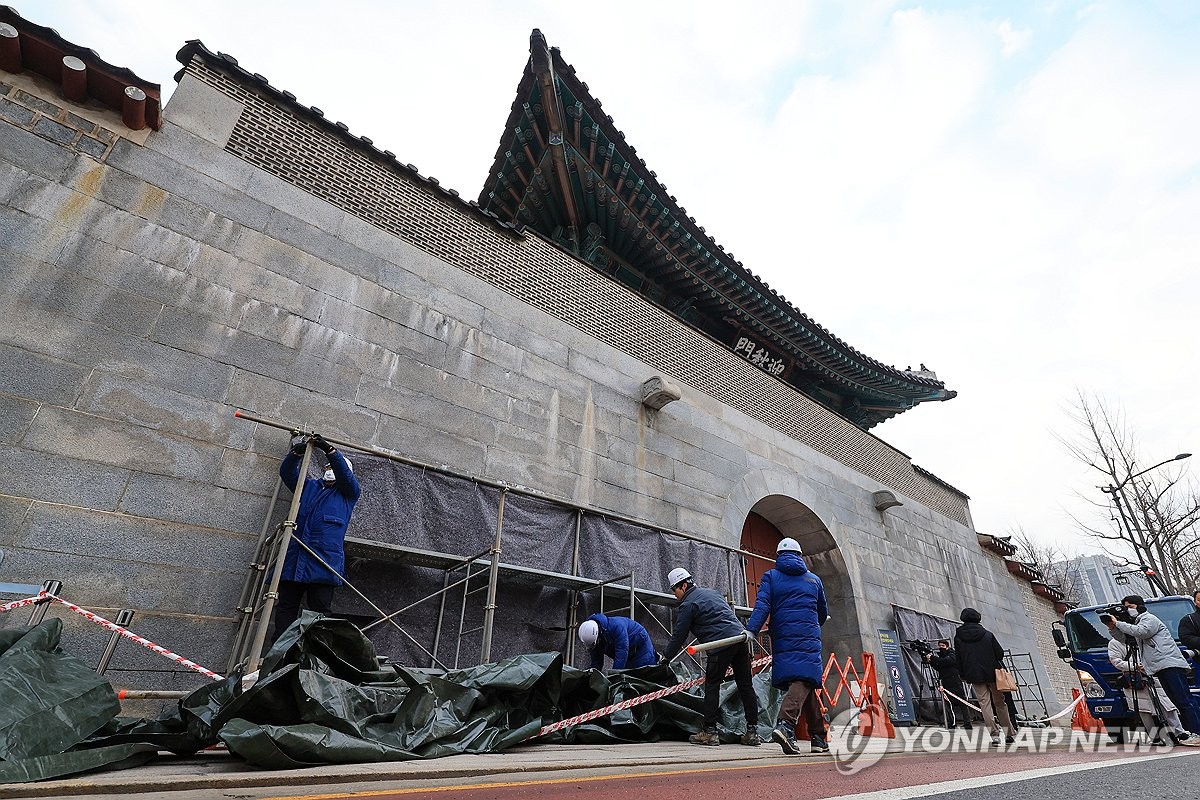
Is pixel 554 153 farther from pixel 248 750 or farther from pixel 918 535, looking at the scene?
pixel 918 535

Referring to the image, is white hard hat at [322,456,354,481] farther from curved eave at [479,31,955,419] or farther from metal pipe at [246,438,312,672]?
curved eave at [479,31,955,419]

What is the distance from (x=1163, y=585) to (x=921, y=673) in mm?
10290

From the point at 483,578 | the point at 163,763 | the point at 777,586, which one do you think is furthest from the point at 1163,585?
the point at 163,763

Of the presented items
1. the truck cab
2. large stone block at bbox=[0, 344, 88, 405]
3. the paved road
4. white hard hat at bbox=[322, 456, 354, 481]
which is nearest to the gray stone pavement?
the paved road

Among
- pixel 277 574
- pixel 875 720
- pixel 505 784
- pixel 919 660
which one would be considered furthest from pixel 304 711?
pixel 919 660

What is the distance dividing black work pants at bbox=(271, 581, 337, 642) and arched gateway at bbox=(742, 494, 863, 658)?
23.0 ft

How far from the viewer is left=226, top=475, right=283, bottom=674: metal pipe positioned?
432 centimetres

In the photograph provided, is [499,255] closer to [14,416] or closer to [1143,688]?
[14,416]

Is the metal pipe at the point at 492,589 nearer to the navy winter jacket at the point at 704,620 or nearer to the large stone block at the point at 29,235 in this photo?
the navy winter jacket at the point at 704,620

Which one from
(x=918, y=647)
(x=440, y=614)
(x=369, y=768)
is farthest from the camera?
(x=918, y=647)

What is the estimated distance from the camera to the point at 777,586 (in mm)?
4781

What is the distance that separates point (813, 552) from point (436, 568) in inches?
298

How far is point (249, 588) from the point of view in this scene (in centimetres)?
452

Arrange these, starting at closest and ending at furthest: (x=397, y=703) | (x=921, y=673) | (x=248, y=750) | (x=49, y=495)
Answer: (x=248, y=750) < (x=397, y=703) < (x=49, y=495) < (x=921, y=673)
